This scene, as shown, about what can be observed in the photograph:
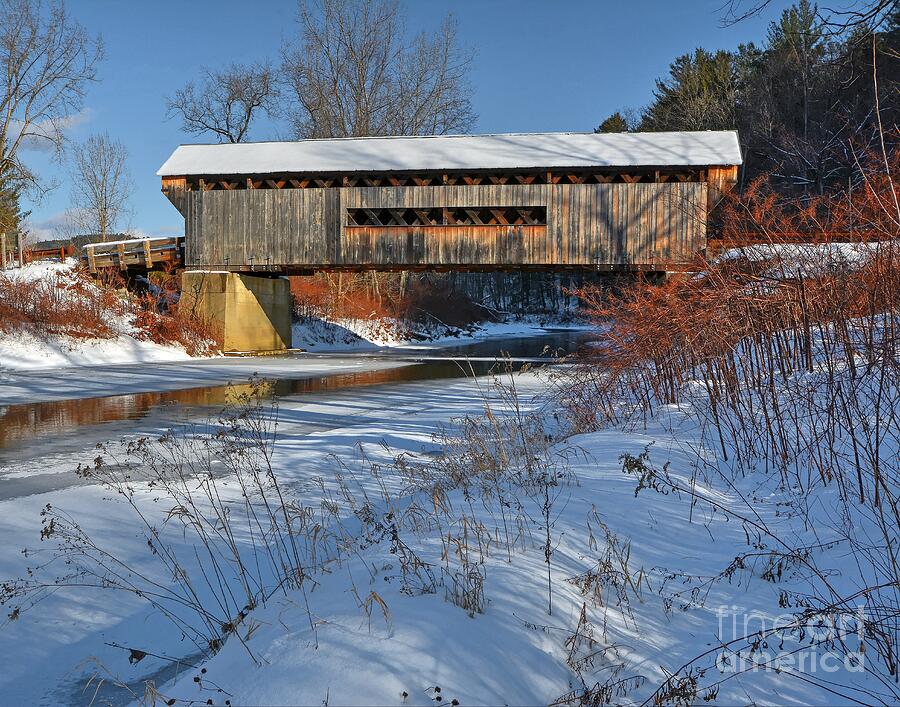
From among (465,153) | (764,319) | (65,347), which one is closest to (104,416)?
(764,319)

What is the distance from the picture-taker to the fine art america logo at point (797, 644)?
199 centimetres

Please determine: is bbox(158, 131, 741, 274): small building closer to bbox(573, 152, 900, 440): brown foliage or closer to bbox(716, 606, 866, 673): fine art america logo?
bbox(573, 152, 900, 440): brown foliage

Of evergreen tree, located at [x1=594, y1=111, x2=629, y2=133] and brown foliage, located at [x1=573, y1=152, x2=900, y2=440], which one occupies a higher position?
evergreen tree, located at [x1=594, y1=111, x2=629, y2=133]

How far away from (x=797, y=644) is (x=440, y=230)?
717 inches

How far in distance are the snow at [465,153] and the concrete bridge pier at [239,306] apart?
3.37 metres

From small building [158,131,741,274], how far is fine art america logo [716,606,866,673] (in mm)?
16817

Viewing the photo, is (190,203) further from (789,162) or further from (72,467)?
(789,162)

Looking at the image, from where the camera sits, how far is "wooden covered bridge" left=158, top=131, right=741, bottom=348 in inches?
734

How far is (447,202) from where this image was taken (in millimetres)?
19516

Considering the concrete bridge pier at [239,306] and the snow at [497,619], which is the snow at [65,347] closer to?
the concrete bridge pier at [239,306]

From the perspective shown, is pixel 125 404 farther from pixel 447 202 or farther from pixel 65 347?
pixel 447 202

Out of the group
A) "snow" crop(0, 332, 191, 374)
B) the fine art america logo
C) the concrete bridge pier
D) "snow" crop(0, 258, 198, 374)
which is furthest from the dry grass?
the fine art america logo

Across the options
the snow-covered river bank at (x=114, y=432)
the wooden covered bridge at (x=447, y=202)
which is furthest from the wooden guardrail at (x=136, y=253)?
the snow-covered river bank at (x=114, y=432)

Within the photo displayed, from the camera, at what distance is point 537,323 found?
58062 mm
